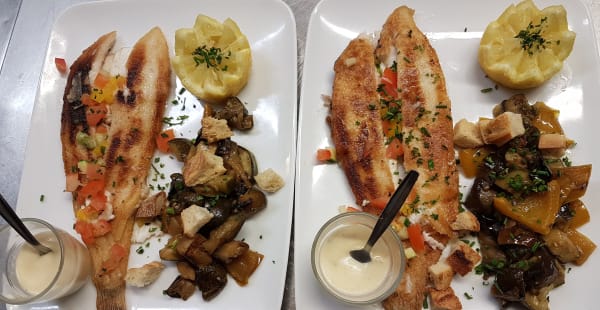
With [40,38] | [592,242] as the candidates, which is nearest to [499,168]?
[592,242]

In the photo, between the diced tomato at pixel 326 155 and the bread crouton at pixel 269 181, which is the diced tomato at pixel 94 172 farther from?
the diced tomato at pixel 326 155

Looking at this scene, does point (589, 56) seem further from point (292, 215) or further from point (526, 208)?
point (292, 215)

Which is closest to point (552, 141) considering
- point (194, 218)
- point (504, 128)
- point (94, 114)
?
point (504, 128)

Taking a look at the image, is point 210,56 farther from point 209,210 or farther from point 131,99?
point 209,210

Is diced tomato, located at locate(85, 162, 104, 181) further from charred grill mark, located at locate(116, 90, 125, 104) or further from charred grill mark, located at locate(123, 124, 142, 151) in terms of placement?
charred grill mark, located at locate(116, 90, 125, 104)

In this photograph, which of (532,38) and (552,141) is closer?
(552,141)

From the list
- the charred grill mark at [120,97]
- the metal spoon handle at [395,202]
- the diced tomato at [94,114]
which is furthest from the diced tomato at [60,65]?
the metal spoon handle at [395,202]

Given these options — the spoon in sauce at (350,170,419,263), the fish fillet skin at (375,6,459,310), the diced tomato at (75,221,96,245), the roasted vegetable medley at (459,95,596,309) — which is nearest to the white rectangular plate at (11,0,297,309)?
the diced tomato at (75,221,96,245)

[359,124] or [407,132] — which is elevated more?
[359,124]
